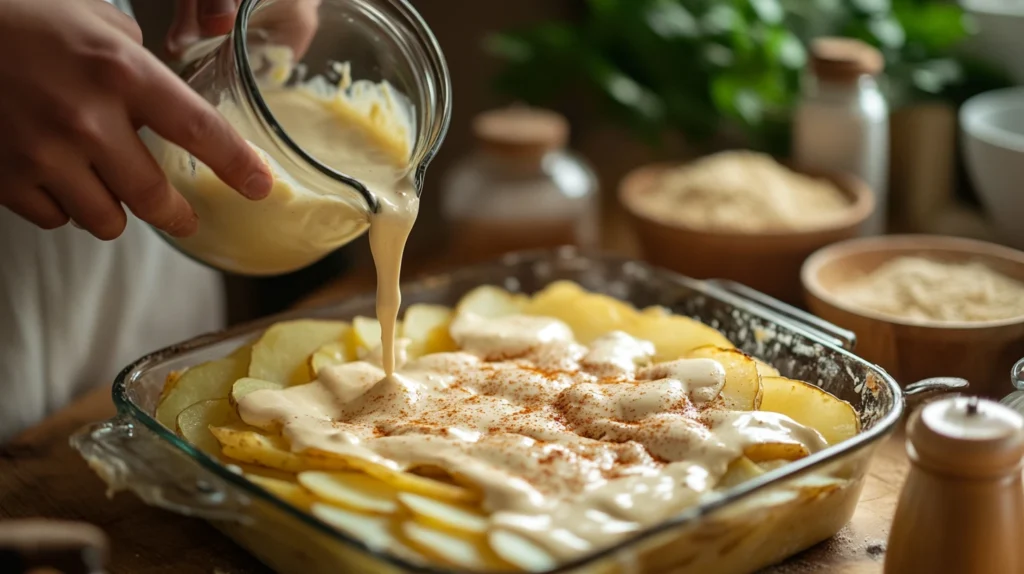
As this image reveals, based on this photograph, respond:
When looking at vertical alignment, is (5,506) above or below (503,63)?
below

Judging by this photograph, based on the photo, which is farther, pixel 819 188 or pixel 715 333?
pixel 819 188

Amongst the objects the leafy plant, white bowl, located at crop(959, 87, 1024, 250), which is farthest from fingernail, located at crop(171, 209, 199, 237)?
white bowl, located at crop(959, 87, 1024, 250)

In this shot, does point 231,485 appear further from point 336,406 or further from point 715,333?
point 715,333

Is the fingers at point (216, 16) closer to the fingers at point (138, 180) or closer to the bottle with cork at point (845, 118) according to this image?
the fingers at point (138, 180)

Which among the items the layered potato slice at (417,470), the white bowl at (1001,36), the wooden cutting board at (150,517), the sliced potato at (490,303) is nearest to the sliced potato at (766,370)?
the layered potato slice at (417,470)

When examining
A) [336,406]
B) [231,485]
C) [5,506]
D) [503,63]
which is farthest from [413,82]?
[503,63]

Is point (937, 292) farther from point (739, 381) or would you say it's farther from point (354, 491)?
point (354, 491)
